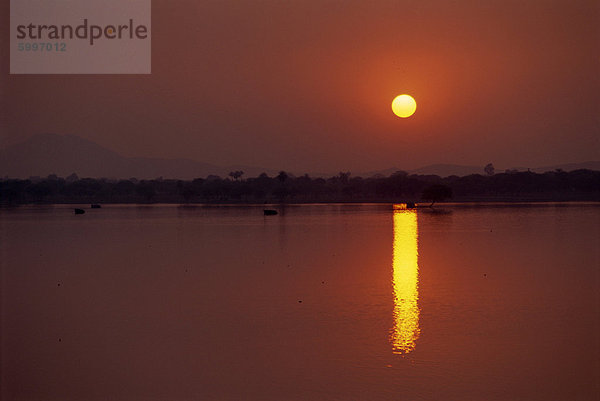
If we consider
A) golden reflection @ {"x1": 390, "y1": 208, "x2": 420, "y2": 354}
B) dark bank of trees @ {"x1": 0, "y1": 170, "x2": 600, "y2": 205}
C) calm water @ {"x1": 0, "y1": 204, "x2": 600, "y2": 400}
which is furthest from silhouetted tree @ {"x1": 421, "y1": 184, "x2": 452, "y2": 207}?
calm water @ {"x1": 0, "y1": 204, "x2": 600, "y2": 400}

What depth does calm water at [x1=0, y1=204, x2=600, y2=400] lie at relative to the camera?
12.1 metres

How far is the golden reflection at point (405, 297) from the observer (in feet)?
48.2

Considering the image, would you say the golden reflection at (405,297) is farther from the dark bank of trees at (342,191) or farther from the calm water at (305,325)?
the dark bank of trees at (342,191)

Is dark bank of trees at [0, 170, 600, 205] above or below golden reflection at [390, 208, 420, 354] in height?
above

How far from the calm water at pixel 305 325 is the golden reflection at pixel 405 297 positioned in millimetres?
68

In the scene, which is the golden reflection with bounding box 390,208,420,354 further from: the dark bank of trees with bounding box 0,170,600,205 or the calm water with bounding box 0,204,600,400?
the dark bank of trees with bounding box 0,170,600,205

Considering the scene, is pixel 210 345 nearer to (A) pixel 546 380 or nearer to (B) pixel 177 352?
(B) pixel 177 352

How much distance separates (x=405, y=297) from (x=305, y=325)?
452 cm

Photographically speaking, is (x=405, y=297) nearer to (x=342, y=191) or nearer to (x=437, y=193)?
(x=437, y=193)

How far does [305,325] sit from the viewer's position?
54.3ft

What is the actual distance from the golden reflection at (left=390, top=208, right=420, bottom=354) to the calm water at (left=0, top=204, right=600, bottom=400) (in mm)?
68

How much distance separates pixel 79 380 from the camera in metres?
12.6

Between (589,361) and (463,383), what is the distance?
3.07 metres

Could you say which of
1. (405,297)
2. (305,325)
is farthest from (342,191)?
(305,325)
